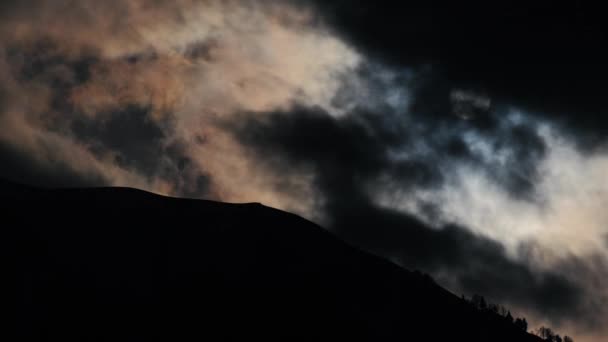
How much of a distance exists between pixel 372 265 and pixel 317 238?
53.8 feet

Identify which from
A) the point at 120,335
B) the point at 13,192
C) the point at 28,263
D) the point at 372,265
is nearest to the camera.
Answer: the point at 120,335

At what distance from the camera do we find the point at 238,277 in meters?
117

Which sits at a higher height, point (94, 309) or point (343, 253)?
point (343, 253)

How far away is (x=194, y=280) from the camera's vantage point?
112 meters

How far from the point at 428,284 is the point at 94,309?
3333 inches

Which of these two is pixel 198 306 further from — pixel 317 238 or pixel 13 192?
pixel 13 192

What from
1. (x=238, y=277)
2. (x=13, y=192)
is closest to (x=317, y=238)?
(x=238, y=277)

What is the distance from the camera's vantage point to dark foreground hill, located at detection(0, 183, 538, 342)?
96.4 m

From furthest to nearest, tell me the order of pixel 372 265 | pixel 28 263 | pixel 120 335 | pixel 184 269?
pixel 372 265
pixel 184 269
pixel 28 263
pixel 120 335

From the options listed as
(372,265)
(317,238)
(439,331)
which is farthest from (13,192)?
(439,331)

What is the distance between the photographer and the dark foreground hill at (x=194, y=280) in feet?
316

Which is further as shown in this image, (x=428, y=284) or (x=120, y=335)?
(x=428, y=284)

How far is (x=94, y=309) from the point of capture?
316 ft

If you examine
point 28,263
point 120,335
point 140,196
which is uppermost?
point 140,196
